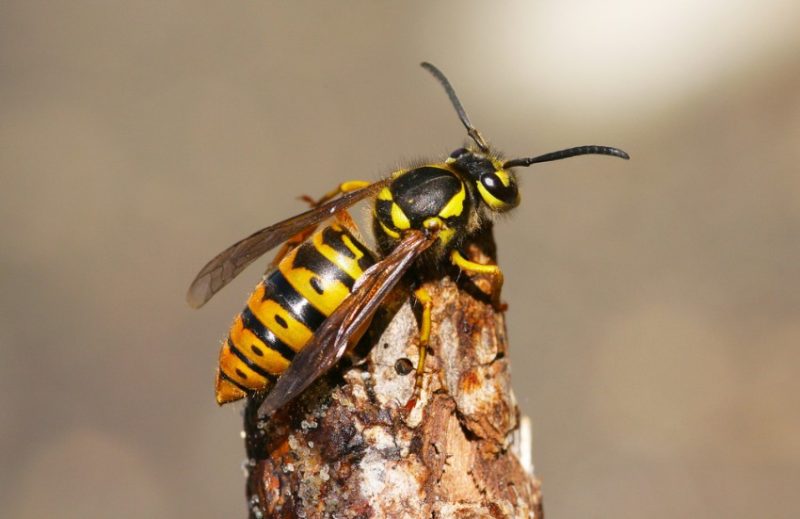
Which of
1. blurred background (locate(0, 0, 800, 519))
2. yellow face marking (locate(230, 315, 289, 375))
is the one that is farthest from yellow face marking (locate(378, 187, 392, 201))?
blurred background (locate(0, 0, 800, 519))

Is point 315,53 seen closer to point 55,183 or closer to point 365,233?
point 55,183

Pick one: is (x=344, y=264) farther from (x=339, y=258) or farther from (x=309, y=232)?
(x=309, y=232)

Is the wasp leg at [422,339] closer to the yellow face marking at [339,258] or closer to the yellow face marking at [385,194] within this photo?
the yellow face marking at [339,258]

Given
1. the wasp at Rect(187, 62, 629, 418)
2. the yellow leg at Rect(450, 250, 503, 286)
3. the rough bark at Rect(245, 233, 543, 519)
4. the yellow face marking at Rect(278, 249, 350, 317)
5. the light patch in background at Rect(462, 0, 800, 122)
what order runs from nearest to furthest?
the rough bark at Rect(245, 233, 543, 519), the wasp at Rect(187, 62, 629, 418), the yellow face marking at Rect(278, 249, 350, 317), the yellow leg at Rect(450, 250, 503, 286), the light patch in background at Rect(462, 0, 800, 122)

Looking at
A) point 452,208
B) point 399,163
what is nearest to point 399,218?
point 452,208

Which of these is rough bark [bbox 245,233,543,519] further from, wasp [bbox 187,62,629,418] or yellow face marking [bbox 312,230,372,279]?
yellow face marking [bbox 312,230,372,279]

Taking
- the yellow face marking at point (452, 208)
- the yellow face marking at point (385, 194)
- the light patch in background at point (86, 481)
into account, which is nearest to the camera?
A: the yellow face marking at point (452, 208)

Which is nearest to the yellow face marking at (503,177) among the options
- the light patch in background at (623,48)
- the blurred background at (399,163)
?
the blurred background at (399,163)
